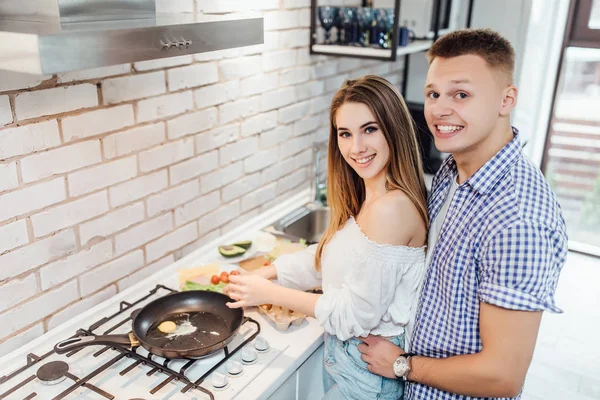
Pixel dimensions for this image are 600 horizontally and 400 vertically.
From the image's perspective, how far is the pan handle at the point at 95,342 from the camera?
1.32m

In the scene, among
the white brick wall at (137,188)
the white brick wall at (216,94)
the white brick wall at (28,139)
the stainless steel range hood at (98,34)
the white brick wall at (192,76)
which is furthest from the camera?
the white brick wall at (216,94)

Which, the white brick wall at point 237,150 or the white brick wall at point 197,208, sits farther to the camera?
the white brick wall at point 237,150

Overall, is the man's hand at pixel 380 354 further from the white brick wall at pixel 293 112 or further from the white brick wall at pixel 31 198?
the white brick wall at pixel 293 112

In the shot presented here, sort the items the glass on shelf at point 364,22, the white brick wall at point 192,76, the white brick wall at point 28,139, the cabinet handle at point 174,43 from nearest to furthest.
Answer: the cabinet handle at point 174,43
the white brick wall at point 28,139
the white brick wall at point 192,76
the glass on shelf at point 364,22

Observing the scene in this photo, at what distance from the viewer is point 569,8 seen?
283 cm

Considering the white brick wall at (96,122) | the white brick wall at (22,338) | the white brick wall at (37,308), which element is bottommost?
the white brick wall at (22,338)

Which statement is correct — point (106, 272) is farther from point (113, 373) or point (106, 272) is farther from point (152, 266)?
point (113, 373)

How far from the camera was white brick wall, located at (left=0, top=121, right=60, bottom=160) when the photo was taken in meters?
1.28

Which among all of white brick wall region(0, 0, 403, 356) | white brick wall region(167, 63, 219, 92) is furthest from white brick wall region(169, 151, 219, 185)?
white brick wall region(167, 63, 219, 92)

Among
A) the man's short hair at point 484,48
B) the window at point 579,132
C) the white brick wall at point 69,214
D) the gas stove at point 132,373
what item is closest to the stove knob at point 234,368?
the gas stove at point 132,373

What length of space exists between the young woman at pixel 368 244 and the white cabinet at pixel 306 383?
0.06 m

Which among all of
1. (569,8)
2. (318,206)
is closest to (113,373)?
(318,206)

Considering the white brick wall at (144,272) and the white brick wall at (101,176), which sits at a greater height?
the white brick wall at (101,176)

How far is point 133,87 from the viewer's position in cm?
157
